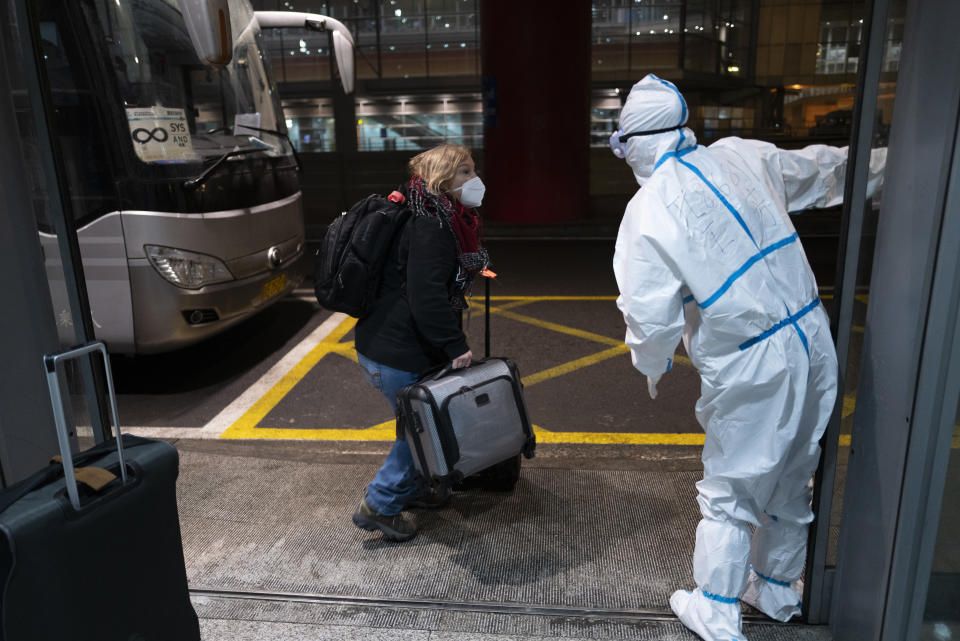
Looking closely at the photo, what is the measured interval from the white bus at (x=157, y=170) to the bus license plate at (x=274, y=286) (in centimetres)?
6

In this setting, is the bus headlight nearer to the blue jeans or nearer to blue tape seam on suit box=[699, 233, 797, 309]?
the blue jeans

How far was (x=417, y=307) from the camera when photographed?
2.60 meters

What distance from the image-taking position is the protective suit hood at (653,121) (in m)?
2.17

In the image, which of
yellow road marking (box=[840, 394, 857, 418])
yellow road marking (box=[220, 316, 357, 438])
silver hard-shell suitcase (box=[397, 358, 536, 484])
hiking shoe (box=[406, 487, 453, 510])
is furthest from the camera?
yellow road marking (box=[220, 316, 357, 438])

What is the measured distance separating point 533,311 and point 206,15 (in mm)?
4392

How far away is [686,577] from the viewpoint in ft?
8.74

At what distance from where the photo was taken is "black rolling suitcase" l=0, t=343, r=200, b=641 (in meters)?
1.32

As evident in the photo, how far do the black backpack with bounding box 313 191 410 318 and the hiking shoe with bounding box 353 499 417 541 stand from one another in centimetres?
88

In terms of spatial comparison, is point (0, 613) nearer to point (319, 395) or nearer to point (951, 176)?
point (951, 176)

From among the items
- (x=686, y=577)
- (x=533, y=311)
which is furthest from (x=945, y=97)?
(x=533, y=311)

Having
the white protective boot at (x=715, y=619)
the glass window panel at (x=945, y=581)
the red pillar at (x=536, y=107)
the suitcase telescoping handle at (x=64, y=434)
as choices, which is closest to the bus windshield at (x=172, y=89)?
the suitcase telescoping handle at (x=64, y=434)

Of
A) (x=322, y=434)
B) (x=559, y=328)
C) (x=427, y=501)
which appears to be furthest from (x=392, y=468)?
(x=559, y=328)

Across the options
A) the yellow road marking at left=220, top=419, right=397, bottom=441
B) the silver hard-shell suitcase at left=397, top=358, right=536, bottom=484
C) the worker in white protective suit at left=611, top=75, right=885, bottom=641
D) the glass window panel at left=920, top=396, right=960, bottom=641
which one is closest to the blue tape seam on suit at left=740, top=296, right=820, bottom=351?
the worker in white protective suit at left=611, top=75, right=885, bottom=641

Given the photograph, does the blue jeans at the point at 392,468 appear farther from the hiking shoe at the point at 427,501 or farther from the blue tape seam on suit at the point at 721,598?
the blue tape seam on suit at the point at 721,598
